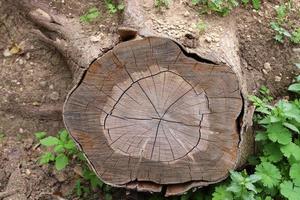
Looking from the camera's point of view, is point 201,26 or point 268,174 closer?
point 268,174

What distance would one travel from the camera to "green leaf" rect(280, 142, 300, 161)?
3430 millimetres

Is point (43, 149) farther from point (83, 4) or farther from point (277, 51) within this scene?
point (277, 51)

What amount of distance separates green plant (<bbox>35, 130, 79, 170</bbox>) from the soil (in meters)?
0.14

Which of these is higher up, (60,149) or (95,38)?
(95,38)

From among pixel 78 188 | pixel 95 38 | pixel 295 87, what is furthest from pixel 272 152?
pixel 95 38

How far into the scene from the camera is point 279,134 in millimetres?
3459

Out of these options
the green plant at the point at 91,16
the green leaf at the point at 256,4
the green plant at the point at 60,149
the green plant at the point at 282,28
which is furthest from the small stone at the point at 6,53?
the green plant at the point at 282,28

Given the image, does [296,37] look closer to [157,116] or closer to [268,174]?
[268,174]

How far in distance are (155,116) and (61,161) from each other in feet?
2.99

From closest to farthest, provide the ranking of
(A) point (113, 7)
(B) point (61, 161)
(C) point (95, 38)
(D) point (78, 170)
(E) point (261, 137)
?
(E) point (261, 137)
(B) point (61, 161)
(D) point (78, 170)
(C) point (95, 38)
(A) point (113, 7)

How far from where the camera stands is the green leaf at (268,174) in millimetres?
3372

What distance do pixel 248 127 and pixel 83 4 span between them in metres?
1.87

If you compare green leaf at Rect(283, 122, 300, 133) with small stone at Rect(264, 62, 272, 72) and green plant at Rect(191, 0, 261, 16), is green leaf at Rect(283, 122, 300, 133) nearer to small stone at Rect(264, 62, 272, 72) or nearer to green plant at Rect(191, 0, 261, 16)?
small stone at Rect(264, 62, 272, 72)

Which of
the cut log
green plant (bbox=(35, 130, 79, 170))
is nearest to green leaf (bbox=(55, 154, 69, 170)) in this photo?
green plant (bbox=(35, 130, 79, 170))
